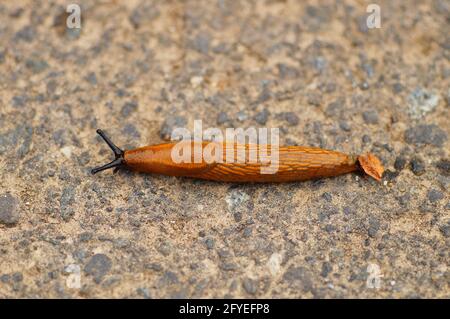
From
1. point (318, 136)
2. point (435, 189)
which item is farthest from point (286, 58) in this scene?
point (435, 189)

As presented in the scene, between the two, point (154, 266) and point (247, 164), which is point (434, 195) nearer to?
point (247, 164)

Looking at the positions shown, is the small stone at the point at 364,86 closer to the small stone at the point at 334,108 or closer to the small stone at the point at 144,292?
the small stone at the point at 334,108

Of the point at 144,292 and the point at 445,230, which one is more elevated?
the point at 445,230

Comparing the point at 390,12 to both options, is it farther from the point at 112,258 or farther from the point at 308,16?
the point at 112,258

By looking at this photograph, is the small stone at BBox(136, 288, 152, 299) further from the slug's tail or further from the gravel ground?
the slug's tail

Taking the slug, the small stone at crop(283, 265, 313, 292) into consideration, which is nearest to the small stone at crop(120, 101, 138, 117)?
the slug

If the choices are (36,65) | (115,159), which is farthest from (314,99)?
(36,65)

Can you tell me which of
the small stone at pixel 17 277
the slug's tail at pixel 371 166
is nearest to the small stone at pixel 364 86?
the slug's tail at pixel 371 166
